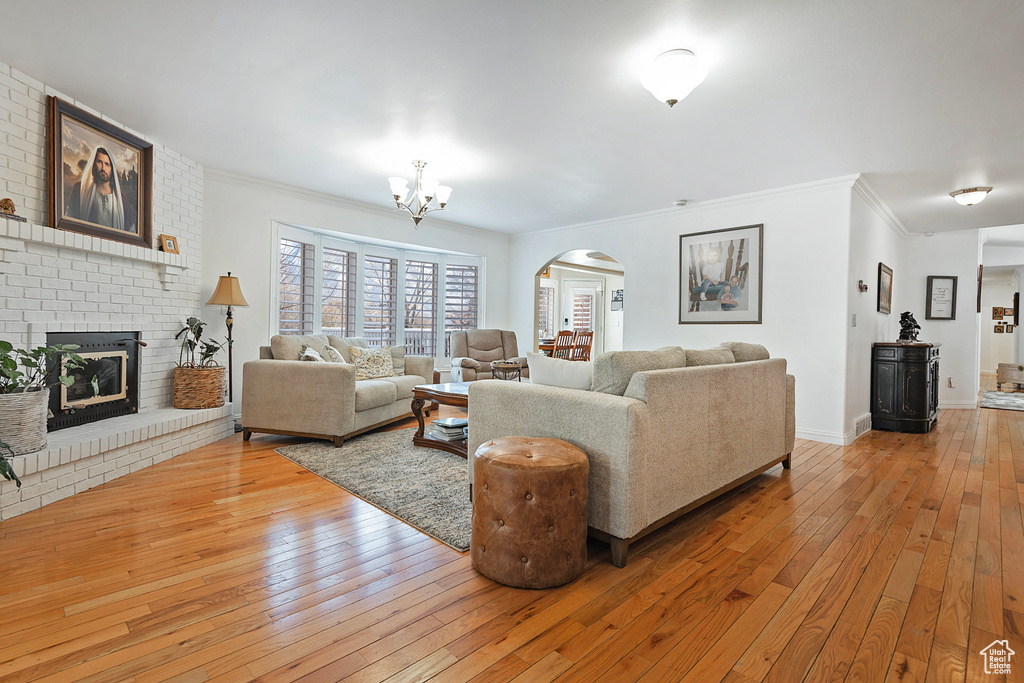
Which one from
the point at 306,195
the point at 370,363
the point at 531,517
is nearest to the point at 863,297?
the point at 531,517

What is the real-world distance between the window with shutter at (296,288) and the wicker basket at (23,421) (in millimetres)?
2539

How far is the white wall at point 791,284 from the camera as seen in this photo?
4.34m

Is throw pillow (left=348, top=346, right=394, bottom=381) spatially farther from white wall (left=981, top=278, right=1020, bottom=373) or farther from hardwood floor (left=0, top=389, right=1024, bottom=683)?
white wall (left=981, top=278, right=1020, bottom=373)

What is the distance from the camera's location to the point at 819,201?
4.41 meters

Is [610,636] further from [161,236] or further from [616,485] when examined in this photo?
[161,236]

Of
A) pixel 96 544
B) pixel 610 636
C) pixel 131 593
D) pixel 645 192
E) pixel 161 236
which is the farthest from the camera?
pixel 645 192

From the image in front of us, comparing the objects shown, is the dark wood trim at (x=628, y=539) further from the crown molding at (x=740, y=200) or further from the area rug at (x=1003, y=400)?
the area rug at (x=1003, y=400)

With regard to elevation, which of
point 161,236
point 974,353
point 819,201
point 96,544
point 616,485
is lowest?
point 96,544

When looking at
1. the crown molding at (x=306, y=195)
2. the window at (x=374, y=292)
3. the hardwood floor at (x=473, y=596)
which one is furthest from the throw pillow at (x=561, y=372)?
the crown molding at (x=306, y=195)

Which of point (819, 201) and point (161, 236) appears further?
point (819, 201)

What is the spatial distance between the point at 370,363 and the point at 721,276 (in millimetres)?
3750

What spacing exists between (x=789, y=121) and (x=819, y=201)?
1.65 metres

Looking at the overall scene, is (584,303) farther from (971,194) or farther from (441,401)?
(441,401)

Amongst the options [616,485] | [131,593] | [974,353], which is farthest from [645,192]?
[974,353]
